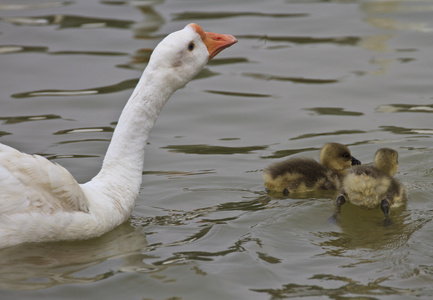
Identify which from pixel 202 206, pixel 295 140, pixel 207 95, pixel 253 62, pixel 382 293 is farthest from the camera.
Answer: pixel 253 62

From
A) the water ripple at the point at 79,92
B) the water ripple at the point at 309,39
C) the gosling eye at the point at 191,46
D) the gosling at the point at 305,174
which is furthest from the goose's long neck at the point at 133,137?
the water ripple at the point at 309,39

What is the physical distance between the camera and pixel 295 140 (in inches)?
404

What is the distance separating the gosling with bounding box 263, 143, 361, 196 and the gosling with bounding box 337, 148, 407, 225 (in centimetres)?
62

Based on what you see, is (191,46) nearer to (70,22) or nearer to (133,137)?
(133,137)

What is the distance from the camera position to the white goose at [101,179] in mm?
6391

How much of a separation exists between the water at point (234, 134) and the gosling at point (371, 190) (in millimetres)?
173

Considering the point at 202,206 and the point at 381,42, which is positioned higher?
the point at 381,42

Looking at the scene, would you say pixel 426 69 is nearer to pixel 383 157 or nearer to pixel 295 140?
pixel 295 140

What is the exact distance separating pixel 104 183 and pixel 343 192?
2.31 meters

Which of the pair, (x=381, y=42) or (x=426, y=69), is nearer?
(x=426, y=69)

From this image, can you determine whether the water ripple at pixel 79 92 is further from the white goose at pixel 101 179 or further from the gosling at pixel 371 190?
the gosling at pixel 371 190

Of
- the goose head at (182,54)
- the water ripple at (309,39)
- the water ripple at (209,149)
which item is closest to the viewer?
the goose head at (182,54)

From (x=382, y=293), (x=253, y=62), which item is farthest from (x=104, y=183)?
(x=253, y=62)

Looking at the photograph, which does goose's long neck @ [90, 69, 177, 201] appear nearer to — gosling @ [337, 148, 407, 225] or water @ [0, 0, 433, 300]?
water @ [0, 0, 433, 300]
